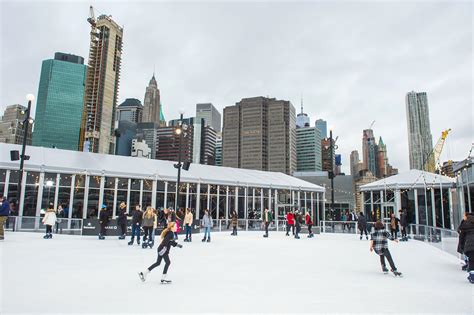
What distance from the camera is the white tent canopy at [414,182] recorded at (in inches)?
1034

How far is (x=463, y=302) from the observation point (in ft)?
19.5

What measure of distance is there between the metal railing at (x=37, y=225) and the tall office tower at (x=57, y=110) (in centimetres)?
19514

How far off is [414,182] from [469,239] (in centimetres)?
2127

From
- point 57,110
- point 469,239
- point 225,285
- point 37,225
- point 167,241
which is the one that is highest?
point 57,110

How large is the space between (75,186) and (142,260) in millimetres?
15427

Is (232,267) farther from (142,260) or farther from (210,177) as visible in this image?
(210,177)

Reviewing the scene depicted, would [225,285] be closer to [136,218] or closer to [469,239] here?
[469,239]

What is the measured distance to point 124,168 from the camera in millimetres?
25453

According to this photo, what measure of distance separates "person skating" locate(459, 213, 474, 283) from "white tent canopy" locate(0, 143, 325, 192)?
21019 mm

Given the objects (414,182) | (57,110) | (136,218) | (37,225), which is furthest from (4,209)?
(57,110)

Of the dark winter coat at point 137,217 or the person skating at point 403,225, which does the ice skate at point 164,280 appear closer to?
the dark winter coat at point 137,217

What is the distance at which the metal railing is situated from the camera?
16812mm

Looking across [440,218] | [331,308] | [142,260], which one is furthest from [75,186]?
[440,218]

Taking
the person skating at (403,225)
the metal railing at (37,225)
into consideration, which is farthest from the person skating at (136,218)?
the person skating at (403,225)
